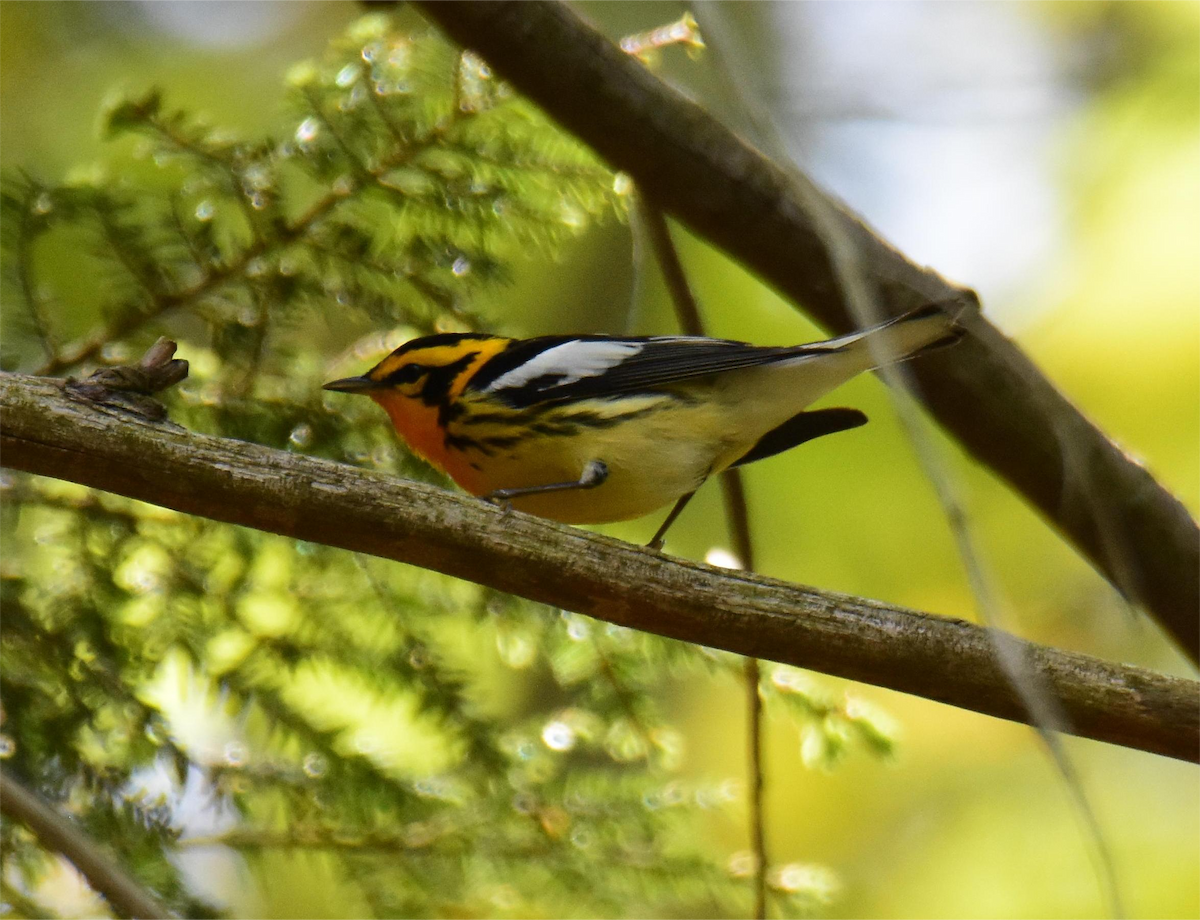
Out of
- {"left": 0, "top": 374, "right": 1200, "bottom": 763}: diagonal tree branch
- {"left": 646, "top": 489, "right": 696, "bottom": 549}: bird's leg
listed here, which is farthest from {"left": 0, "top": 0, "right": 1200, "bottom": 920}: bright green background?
{"left": 0, "top": 374, "right": 1200, "bottom": 763}: diagonal tree branch

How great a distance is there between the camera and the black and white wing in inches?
103

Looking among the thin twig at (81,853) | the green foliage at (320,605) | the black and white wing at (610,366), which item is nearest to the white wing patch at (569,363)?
the black and white wing at (610,366)

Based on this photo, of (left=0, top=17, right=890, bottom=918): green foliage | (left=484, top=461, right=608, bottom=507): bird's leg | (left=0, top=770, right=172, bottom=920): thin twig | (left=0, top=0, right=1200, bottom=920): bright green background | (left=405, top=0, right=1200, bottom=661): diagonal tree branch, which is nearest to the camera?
(left=0, top=770, right=172, bottom=920): thin twig

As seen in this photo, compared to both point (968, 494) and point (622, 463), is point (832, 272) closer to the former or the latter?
point (622, 463)

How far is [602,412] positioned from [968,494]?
6.16ft

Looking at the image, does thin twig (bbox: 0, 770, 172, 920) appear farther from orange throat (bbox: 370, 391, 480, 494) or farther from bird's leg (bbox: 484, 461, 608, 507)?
orange throat (bbox: 370, 391, 480, 494)

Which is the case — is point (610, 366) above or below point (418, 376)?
above

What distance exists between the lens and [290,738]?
258 centimetres

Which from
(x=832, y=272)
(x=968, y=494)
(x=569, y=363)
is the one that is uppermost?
(x=968, y=494)

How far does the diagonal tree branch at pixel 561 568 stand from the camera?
5.95 ft

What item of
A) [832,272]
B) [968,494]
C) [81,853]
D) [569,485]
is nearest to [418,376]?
[569,485]

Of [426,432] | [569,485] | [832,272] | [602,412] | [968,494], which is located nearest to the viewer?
[832,272]

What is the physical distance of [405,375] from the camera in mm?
2705

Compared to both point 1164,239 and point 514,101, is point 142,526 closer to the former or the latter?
point 514,101
